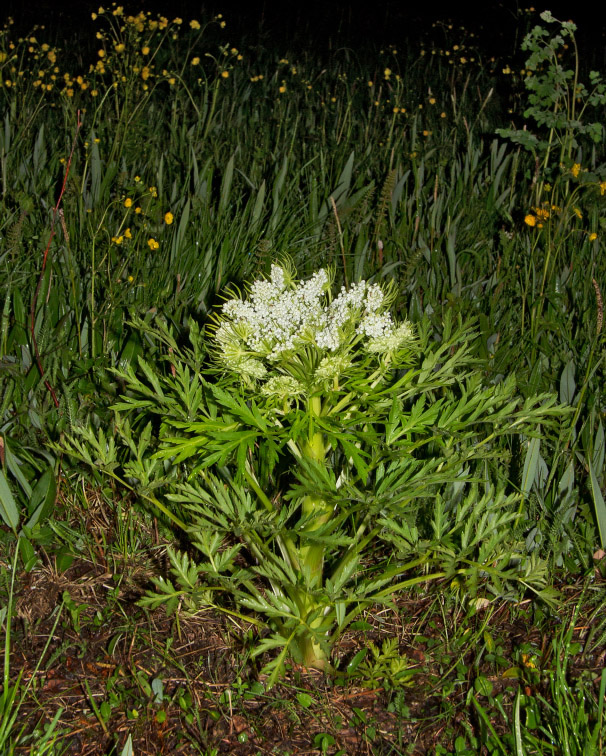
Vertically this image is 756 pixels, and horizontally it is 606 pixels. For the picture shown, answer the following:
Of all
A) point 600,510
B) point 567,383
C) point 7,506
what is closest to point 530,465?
point 600,510

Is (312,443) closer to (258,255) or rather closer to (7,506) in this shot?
(7,506)

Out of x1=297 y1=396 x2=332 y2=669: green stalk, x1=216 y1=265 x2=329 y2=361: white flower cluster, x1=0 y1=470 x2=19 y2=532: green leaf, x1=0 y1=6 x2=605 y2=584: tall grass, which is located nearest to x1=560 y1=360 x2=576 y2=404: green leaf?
x1=0 y1=6 x2=605 y2=584: tall grass

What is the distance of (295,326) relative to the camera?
4.02ft

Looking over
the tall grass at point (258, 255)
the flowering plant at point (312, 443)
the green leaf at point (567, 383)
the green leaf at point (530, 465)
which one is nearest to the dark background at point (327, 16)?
the tall grass at point (258, 255)

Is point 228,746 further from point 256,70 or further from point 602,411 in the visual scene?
point 256,70

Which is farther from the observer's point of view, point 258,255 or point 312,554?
point 258,255

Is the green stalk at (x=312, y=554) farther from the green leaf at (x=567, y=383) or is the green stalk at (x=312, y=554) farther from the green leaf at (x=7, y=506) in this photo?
the green leaf at (x=567, y=383)

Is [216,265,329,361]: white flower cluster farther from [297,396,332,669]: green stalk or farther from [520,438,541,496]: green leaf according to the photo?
[520,438,541,496]: green leaf

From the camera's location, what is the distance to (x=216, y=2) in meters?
10.0

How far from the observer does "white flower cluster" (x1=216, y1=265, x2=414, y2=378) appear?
1206 millimetres

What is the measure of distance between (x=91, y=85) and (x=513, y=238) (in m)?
2.75

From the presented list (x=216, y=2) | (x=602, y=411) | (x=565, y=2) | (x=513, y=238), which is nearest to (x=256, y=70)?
(x=513, y=238)

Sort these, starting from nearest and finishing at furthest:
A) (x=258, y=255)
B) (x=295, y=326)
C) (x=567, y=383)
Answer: (x=295, y=326), (x=567, y=383), (x=258, y=255)

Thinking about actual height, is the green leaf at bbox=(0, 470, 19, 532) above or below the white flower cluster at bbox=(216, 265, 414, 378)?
below
